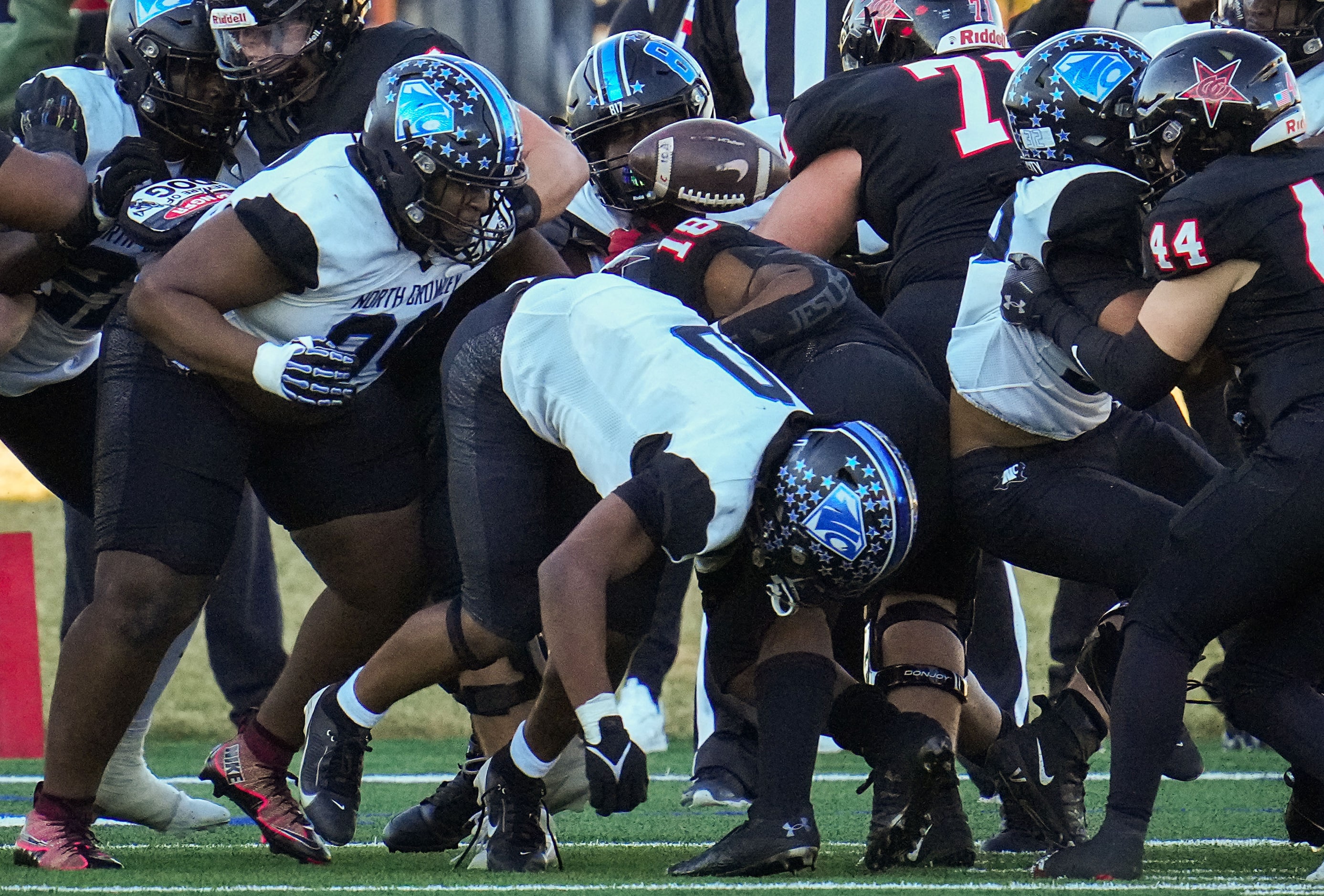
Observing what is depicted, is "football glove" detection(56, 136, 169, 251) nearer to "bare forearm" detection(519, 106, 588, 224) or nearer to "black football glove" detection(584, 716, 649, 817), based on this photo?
"bare forearm" detection(519, 106, 588, 224)

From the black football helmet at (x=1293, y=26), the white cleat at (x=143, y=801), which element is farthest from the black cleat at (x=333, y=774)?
the black football helmet at (x=1293, y=26)

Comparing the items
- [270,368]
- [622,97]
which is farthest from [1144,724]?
[622,97]

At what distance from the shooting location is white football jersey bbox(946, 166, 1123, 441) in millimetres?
3662

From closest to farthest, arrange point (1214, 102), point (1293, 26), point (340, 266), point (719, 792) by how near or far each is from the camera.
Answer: point (1214, 102)
point (340, 266)
point (1293, 26)
point (719, 792)

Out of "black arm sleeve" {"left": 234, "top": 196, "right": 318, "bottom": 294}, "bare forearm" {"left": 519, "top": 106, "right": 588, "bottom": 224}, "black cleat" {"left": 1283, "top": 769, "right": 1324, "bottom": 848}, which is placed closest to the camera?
"black cleat" {"left": 1283, "top": 769, "right": 1324, "bottom": 848}

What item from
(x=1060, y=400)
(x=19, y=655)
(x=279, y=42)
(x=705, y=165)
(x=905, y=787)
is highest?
(x=279, y=42)

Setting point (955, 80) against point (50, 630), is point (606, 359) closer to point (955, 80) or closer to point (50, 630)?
point (955, 80)

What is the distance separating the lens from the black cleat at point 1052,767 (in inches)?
142

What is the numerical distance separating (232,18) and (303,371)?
85 cm

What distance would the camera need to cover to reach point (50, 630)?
22.3ft

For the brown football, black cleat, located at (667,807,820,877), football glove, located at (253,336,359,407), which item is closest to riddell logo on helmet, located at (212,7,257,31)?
football glove, located at (253,336,359,407)

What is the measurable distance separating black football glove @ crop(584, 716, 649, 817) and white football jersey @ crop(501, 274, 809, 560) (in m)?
0.36

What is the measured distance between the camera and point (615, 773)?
3180 millimetres

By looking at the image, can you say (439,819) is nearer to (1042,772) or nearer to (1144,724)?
(1042,772)
